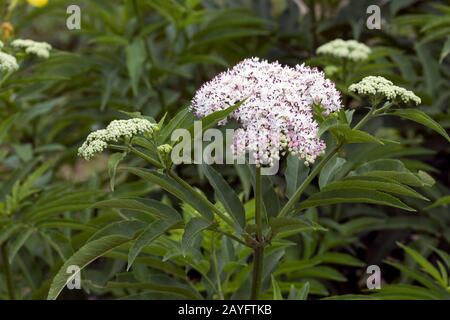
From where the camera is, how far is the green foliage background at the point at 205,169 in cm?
250

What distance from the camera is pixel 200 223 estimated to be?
1.93 metres

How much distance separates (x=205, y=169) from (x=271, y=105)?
32cm

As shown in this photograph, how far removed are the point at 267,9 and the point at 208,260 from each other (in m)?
1.84

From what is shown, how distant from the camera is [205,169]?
2062mm

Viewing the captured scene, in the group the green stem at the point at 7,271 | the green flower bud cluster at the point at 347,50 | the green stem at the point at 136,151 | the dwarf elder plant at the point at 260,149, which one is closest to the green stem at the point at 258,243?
the dwarf elder plant at the point at 260,149

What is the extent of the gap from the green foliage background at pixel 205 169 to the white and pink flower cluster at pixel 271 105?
169mm

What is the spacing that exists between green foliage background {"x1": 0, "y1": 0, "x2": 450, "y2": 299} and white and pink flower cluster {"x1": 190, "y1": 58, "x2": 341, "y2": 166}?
17 cm

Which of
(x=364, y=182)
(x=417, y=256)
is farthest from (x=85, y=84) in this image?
(x=364, y=182)

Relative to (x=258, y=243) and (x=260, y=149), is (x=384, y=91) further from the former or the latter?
(x=258, y=243)

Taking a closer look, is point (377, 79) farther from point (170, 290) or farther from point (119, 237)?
point (170, 290)

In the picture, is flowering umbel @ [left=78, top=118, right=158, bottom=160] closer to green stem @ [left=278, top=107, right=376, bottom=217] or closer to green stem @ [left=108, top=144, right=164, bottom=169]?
green stem @ [left=108, top=144, right=164, bottom=169]

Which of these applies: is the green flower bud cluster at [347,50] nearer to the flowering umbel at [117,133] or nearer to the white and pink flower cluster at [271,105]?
the white and pink flower cluster at [271,105]

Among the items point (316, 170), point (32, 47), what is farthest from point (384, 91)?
point (32, 47)

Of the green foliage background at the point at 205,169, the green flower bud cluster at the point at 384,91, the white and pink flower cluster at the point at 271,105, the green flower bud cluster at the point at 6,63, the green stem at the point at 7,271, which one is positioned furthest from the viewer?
the green stem at the point at 7,271
